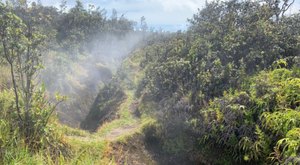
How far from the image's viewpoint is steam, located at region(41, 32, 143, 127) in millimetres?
19719

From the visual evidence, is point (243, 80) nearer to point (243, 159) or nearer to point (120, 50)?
point (243, 159)

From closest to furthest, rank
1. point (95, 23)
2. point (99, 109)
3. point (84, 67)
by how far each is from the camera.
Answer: point (99, 109), point (84, 67), point (95, 23)

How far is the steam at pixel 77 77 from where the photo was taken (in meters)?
19.7

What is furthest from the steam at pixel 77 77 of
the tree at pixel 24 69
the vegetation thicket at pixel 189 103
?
the tree at pixel 24 69

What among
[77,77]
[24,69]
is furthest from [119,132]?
[77,77]

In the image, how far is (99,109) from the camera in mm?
19188

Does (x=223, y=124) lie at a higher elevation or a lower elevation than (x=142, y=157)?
higher

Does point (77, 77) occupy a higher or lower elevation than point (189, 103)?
lower

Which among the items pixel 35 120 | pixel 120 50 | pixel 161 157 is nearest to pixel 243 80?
pixel 161 157

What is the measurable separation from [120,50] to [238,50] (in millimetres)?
30817

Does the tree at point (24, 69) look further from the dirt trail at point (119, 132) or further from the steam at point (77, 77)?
the steam at point (77, 77)

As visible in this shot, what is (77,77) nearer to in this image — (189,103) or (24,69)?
(189,103)

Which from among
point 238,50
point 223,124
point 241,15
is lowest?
point 223,124

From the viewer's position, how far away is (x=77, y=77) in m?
25.0
